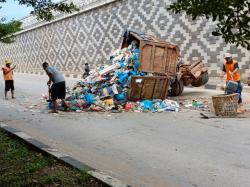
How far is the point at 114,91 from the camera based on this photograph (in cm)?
1323

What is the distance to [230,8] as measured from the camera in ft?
9.09

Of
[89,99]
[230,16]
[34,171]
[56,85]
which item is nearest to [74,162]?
[34,171]

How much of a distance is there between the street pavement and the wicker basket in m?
0.43

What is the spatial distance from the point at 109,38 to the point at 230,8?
88.2 feet

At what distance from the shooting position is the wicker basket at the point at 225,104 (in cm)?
1137

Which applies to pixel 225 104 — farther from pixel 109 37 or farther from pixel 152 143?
pixel 109 37

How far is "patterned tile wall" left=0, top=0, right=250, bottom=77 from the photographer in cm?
2103

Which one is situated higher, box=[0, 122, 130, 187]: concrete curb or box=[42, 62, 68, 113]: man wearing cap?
box=[42, 62, 68, 113]: man wearing cap

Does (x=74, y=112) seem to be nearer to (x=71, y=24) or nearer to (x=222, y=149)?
(x=222, y=149)

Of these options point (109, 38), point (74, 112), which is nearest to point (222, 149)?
point (74, 112)

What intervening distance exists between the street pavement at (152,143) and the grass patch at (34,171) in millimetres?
584

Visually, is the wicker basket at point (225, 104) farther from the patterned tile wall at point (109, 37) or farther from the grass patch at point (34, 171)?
the patterned tile wall at point (109, 37)

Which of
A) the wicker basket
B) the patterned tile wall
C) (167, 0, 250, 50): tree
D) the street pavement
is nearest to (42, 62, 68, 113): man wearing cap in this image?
the street pavement

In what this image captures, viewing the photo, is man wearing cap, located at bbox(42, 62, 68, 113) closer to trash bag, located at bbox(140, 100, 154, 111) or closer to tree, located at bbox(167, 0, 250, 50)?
trash bag, located at bbox(140, 100, 154, 111)
